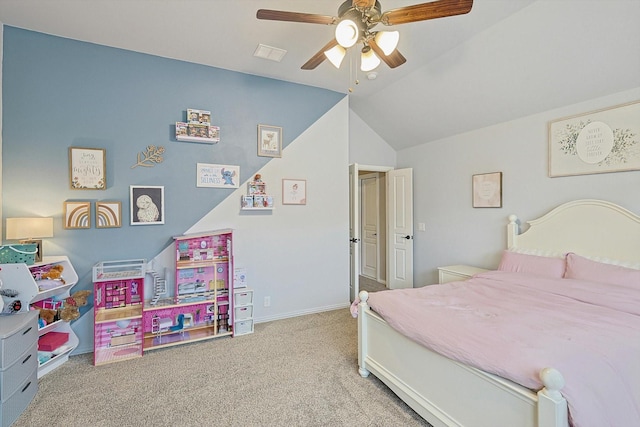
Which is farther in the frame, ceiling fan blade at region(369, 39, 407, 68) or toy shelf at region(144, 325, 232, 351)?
toy shelf at region(144, 325, 232, 351)

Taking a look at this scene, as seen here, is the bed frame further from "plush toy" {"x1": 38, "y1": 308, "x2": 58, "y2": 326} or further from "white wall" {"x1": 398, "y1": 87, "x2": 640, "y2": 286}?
"plush toy" {"x1": 38, "y1": 308, "x2": 58, "y2": 326}

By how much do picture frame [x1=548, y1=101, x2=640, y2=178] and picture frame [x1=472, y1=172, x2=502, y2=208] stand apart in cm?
59

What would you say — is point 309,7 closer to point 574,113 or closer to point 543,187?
point 574,113

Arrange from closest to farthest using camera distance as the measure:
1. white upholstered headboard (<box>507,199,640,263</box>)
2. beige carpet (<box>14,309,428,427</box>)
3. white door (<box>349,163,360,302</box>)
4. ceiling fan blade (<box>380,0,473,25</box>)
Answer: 1. ceiling fan blade (<box>380,0,473,25</box>)
2. beige carpet (<box>14,309,428,427</box>)
3. white upholstered headboard (<box>507,199,640,263</box>)
4. white door (<box>349,163,360,302</box>)

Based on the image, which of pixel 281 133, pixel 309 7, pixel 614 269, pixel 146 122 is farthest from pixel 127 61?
pixel 614 269

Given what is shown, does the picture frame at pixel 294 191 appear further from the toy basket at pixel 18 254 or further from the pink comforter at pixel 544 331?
the toy basket at pixel 18 254

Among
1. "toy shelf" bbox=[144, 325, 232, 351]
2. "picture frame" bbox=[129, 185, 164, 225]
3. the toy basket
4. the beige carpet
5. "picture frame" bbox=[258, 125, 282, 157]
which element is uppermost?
"picture frame" bbox=[258, 125, 282, 157]

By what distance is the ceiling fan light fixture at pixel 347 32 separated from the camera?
5.75 feet

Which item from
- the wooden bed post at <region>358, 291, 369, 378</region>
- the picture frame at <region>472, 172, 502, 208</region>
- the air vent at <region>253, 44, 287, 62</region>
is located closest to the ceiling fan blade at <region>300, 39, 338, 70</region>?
the air vent at <region>253, 44, 287, 62</region>

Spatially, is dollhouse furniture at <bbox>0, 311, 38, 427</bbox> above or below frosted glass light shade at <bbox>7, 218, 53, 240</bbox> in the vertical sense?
below

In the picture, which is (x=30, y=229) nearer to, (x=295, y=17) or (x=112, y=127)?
(x=112, y=127)

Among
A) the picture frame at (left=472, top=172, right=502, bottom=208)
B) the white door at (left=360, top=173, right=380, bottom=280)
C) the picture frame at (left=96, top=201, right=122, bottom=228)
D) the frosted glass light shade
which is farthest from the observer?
the white door at (left=360, top=173, right=380, bottom=280)

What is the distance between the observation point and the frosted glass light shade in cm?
239

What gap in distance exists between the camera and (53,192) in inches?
110
